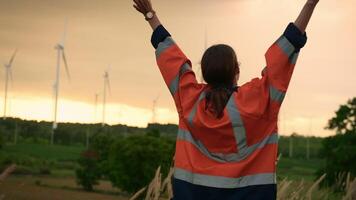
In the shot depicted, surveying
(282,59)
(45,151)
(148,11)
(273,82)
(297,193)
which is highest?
(45,151)

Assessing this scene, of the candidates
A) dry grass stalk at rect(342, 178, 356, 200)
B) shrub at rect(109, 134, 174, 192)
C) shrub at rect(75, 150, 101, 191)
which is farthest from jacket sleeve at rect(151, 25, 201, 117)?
shrub at rect(75, 150, 101, 191)

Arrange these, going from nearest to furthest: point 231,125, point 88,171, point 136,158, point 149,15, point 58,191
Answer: point 231,125 < point 149,15 < point 136,158 < point 58,191 < point 88,171

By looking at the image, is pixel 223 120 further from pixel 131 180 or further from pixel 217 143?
pixel 131 180

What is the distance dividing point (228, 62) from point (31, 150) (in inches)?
3067

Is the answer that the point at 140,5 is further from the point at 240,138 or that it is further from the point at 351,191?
the point at 351,191

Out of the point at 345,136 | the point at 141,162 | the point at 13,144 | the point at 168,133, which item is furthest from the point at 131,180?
the point at 345,136

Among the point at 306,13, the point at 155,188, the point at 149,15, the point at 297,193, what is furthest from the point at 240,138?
the point at 297,193

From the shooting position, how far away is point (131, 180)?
6091 centimetres

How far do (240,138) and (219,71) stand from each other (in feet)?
1.20

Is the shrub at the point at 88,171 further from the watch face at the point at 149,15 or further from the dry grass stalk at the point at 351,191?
the watch face at the point at 149,15

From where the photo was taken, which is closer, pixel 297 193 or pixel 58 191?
pixel 297 193

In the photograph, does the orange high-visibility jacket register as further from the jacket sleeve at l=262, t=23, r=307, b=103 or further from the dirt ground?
the dirt ground

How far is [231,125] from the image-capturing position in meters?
3.45

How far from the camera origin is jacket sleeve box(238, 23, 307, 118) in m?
3.46
